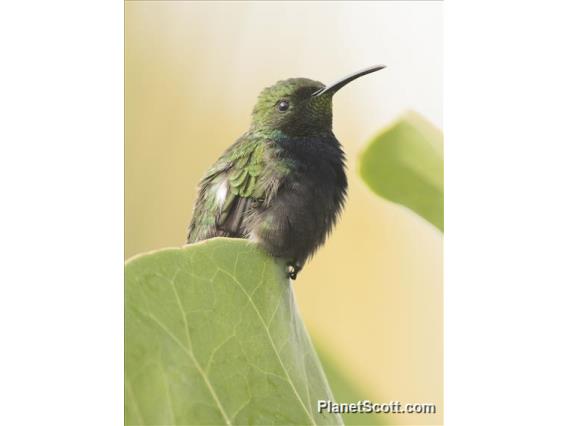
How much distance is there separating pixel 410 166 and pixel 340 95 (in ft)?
0.66

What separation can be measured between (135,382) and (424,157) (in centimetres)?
53

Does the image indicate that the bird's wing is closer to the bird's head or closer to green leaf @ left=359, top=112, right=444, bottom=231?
the bird's head

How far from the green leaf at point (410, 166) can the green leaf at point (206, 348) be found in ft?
0.77

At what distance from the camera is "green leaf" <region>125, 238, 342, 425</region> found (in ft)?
3.33

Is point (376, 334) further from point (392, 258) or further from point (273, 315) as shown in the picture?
point (273, 315)

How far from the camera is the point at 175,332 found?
1029 mm

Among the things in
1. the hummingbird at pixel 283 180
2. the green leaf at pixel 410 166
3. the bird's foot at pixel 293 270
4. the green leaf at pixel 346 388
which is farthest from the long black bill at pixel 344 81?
the green leaf at pixel 346 388

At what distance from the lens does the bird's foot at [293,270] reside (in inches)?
49.1

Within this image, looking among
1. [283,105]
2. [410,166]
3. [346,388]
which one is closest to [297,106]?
[283,105]

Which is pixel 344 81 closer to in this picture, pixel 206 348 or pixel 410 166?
pixel 410 166

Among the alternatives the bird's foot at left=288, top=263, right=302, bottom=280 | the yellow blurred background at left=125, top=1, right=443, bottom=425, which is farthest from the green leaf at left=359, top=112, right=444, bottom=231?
the bird's foot at left=288, top=263, right=302, bottom=280

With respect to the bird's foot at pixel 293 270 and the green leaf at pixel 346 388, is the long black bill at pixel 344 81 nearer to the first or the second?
the bird's foot at pixel 293 270

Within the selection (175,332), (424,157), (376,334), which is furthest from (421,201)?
(175,332)

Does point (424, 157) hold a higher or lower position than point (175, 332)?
higher
